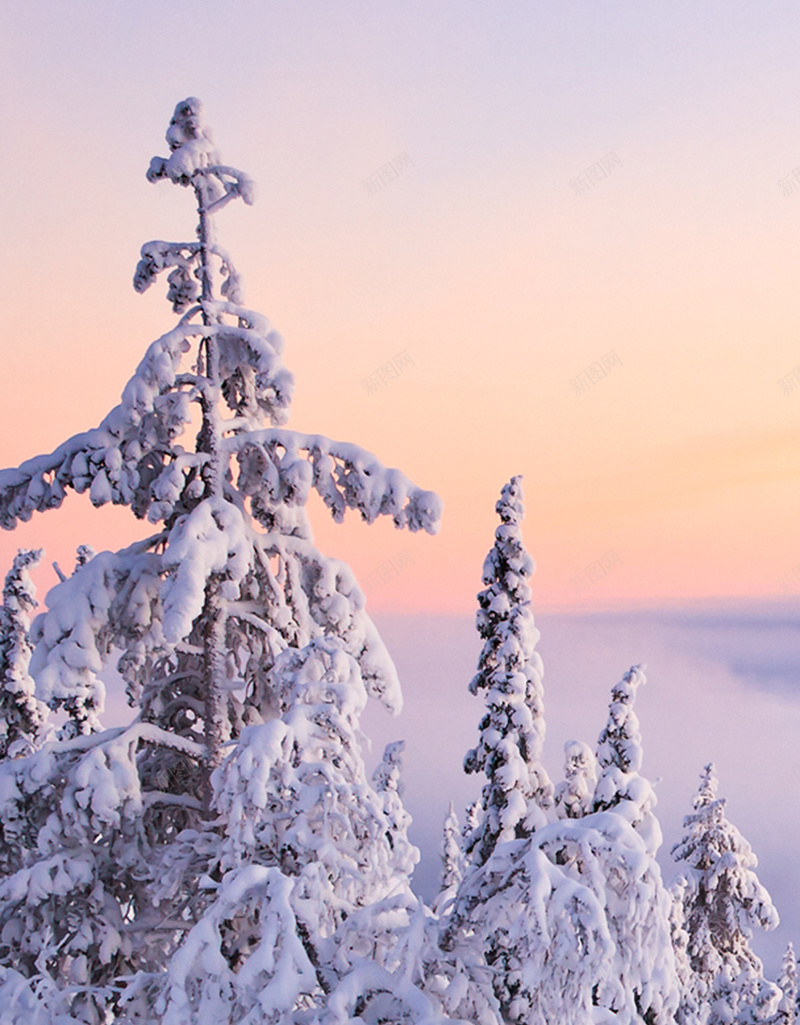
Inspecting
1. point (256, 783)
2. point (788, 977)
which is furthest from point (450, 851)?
point (256, 783)

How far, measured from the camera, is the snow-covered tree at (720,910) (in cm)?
2370

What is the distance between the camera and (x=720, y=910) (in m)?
24.3

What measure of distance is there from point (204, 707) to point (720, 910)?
18.3 m

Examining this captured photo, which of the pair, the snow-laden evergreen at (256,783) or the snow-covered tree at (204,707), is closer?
the snow-laden evergreen at (256,783)

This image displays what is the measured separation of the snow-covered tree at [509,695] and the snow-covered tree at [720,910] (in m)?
11.6

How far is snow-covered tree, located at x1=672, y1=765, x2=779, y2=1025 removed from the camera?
2370cm

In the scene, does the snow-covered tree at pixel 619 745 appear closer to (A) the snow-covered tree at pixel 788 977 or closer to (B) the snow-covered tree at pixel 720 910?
(B) the snow-covered tree at pixel 720 910

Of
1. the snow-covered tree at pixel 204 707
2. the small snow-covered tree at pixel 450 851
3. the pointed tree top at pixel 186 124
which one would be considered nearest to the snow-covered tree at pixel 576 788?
the snow-covered tree at pixel 204 707

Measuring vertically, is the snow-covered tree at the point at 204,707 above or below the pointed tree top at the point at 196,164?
below

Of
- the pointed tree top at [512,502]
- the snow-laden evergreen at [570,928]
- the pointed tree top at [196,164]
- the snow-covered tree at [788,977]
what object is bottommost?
the snow-laden evergreen at [570,928]

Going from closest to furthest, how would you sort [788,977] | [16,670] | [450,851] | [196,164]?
[196,164], [16,670], [788,977], [450,851]

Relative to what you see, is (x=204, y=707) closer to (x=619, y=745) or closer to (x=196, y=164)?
(x=619, y=745)

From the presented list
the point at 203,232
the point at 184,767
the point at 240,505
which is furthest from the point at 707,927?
the point at 203,232

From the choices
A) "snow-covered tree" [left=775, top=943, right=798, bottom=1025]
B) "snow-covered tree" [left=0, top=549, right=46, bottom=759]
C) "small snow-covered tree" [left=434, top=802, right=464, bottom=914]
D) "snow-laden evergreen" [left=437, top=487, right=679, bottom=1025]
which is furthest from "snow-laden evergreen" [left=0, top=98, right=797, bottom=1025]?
"snow-covered tree" [left=775, top=943, right=798, bottom=1025]
